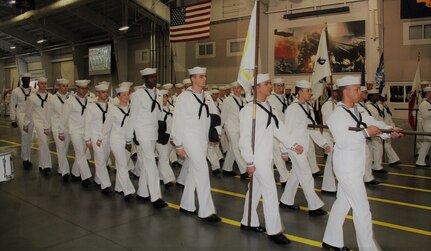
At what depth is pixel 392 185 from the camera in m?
8.42

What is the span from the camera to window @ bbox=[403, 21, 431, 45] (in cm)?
1532

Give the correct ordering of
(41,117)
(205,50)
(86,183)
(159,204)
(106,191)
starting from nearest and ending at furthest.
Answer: (159,204) < (106,191) < (86,183) < (41,117) < (205,50)

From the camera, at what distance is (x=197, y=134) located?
236 inches

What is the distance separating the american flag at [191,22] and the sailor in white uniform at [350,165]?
13.6 meters

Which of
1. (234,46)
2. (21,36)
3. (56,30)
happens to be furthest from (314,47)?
(21,36)

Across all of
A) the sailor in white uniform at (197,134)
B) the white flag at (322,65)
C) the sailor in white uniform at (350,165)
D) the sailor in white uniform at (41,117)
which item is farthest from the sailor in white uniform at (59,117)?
the sailor in white uniform at (350,165)

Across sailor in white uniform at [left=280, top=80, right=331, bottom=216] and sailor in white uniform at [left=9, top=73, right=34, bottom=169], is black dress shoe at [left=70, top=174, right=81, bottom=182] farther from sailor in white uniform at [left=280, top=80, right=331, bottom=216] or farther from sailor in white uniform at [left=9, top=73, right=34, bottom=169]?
sailor in white uniform at [left=280, top=80, right=331, bottom=216]

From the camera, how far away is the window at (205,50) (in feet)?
72.1

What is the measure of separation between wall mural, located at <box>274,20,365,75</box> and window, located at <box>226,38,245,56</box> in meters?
1.98

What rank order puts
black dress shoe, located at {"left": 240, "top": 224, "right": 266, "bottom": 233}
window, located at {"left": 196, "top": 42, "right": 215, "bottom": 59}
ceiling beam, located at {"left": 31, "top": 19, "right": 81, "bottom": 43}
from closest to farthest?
black dress shoe, located at {"left": 240, "top": 224, "right": 266, "bottom": 233}, window, located at {"left": 196, "top": 42, "right": 215, "bottom": 59}, ceiling beam, located at {"left": 31, "top": 19, "right": 81, "bottom": 43}

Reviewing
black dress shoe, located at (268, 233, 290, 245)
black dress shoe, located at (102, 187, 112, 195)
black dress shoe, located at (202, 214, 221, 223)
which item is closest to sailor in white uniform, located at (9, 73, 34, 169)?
black dress shoe, located at (102, 187, 112, 195)

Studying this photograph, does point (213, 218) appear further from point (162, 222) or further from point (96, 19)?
point (96, 19)

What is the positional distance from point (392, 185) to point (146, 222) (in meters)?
5.48

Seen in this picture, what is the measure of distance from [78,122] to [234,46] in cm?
1371
